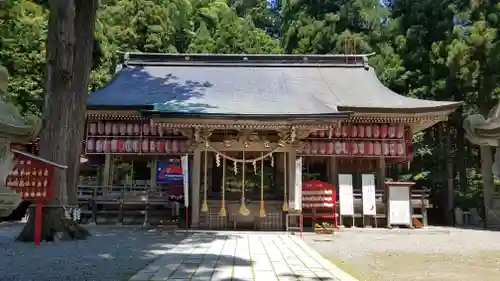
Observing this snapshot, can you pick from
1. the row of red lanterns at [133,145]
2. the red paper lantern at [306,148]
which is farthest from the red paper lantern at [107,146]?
the red paper lantern at [306,148]

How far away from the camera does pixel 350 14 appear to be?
24.7 meters

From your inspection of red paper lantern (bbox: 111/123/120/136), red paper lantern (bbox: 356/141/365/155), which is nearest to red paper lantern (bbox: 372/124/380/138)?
red paper lantern (bbox: 356/141/365/155)

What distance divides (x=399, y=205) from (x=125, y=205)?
890 cm

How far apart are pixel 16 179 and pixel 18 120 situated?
5.17m

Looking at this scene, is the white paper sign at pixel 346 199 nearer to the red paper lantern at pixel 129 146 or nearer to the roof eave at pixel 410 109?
the roof eave at pixel 410 109

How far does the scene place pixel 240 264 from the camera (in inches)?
253

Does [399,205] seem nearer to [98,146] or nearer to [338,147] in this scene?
[338,147]

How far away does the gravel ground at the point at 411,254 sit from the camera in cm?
620

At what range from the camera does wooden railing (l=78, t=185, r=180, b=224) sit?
13898mm

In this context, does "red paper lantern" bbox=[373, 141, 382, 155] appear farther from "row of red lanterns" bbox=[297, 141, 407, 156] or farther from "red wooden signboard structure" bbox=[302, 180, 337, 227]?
"red wooden signboard structure" bbox=[302, 180, 337, 227]

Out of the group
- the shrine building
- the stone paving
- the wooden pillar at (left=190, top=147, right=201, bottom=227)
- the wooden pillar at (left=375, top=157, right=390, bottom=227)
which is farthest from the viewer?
the wooden pillar at (left=375, top=157, right=390, bottom=227)

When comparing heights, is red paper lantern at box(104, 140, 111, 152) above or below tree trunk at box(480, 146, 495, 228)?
above

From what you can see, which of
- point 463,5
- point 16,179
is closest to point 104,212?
point 16,179

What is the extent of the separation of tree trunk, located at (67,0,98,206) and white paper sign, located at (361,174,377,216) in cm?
844
